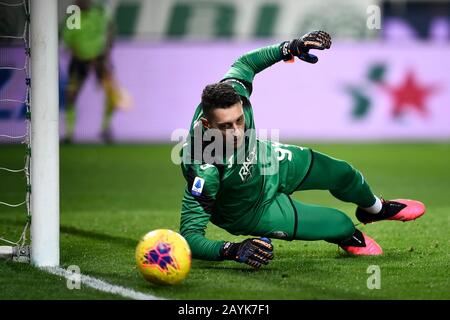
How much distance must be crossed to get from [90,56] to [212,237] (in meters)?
9.42

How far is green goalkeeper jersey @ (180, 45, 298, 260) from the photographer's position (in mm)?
5930

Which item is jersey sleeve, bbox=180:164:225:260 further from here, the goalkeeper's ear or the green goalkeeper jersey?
the goalkeeper's ear

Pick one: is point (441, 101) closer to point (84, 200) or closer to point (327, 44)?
point (84, 200)

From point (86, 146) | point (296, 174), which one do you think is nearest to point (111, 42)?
point (86, 146)

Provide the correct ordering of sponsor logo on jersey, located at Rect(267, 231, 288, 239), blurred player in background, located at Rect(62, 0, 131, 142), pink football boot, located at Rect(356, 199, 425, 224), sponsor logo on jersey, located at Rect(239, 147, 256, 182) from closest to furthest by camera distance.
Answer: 1. sponsor logo on jersey, located at Rect(239, 147, 256, 182)
2. sponsor logo on jersey, located at Rect(267, 231, 288, 239)
3. pink football boot, located at Rect(356, 199, 425, 224)
4. blurred player in background, located at Rect(62, 0, 131, 142)

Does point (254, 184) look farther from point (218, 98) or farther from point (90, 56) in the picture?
point (90, 56)

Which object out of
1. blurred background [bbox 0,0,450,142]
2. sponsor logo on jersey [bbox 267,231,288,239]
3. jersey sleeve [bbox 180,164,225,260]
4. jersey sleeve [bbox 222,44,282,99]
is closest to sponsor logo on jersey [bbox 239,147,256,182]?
jersey sleeve [bbox 180,164,225,260]

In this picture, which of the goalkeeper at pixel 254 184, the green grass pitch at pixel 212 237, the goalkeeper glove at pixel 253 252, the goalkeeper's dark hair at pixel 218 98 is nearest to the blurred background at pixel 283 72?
the green grass pitch at pixel 212 237

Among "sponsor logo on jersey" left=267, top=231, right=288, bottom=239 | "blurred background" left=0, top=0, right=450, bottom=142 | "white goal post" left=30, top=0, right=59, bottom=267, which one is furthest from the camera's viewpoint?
"blurred background" left=0, top=0, right=450, bottom=142

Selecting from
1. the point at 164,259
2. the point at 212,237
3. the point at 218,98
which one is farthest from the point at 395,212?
the point at 164,259

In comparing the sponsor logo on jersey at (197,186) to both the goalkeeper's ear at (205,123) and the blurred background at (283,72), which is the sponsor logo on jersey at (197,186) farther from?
the blurred background at (283,72)

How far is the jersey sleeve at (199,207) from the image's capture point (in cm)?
587

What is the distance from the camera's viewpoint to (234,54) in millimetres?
17688

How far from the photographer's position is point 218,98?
574cm
